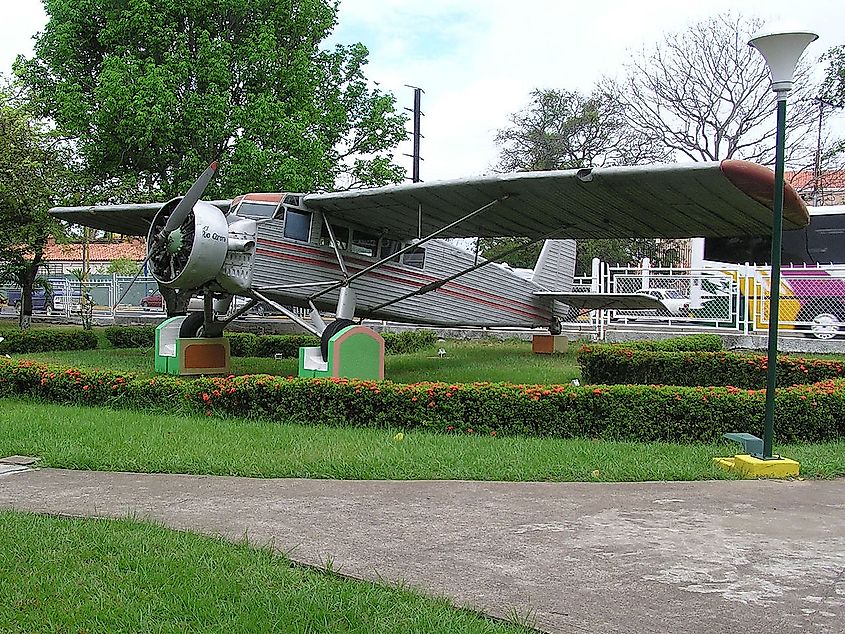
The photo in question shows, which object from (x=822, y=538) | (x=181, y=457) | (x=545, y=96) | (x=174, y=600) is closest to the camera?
(x=174, y=600)

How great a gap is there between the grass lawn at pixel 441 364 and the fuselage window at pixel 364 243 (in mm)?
2466

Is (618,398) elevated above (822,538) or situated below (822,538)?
above

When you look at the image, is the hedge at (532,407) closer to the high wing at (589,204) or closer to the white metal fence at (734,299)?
the high wing at (589,204)

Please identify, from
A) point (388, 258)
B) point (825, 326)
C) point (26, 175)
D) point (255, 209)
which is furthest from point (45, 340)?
point (825, 326)

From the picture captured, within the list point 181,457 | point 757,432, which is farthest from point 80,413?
point 757,432

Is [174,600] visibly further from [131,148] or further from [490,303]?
[131,148]

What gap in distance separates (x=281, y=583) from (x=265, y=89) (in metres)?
20.7

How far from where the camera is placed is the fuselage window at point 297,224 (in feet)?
48.0

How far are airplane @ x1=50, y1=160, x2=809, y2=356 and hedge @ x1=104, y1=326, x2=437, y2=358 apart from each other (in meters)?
3.77

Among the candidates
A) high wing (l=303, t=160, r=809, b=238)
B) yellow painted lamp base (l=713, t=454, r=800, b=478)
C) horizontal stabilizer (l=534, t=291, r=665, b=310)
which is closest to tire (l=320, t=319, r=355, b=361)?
high wing (l=303, t=160, r=809, b=238)

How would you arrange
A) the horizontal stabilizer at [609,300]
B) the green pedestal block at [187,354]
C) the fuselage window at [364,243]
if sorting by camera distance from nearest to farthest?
the green pedestal block at [187,354] → the fuselage window at [364,243] → the horizontal stabilizer at [609,300]

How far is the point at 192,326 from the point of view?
54.4 ft

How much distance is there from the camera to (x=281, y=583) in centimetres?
461

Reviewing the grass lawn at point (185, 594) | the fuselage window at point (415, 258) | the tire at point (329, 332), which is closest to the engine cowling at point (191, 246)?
the tire at point (329, 332)
